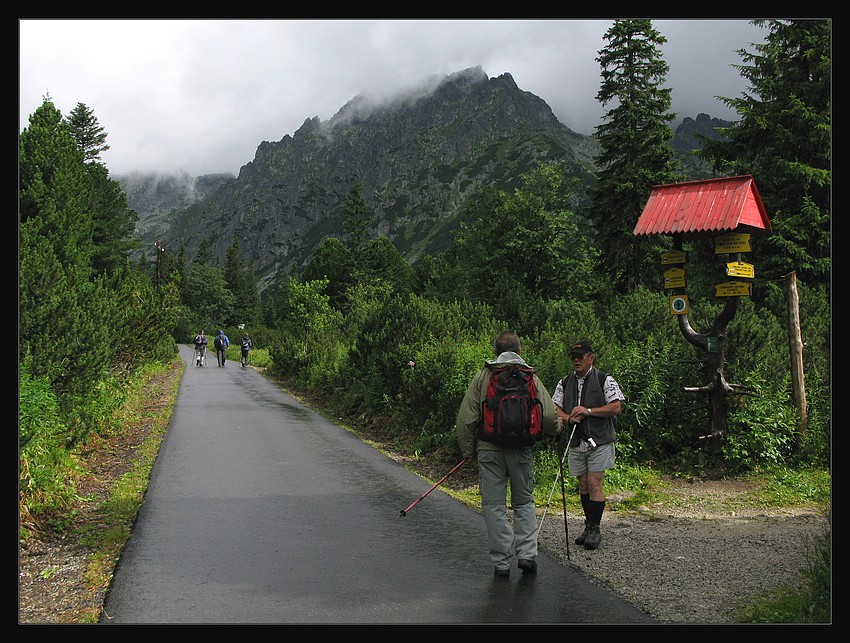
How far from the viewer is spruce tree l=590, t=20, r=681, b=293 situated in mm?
31297

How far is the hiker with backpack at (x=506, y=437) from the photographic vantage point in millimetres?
5637

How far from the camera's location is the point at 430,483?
31.4 ft

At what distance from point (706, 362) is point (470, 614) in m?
6.14

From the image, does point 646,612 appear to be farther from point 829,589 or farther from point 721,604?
point 829,589

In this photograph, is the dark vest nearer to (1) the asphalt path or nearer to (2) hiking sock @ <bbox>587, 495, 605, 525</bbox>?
(2) hiking sock @ <bbox>587, 495, 605, 525</bbox>

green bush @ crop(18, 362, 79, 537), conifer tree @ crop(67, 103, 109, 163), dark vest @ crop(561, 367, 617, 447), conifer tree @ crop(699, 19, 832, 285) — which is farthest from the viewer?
conifer tree @ crop(67, 103, 109, 163)

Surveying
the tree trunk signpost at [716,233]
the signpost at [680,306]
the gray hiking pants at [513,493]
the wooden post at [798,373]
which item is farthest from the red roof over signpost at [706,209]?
the gray hiking pants at [513,493]

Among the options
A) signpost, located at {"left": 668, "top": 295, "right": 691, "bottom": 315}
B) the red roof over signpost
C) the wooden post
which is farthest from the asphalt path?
the wooden post

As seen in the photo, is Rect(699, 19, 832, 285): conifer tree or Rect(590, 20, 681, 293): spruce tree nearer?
Rect(699, 19, 832, 285): conifer tree

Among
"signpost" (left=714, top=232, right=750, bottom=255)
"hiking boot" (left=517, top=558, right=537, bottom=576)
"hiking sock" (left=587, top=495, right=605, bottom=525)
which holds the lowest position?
"hiking boot" (left=517, top=558, right=537, bottom=576)

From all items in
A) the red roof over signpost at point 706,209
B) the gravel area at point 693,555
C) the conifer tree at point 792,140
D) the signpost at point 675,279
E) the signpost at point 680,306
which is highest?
the conifer tree at point 792,140

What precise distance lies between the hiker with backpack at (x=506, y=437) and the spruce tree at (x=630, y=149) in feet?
87.3

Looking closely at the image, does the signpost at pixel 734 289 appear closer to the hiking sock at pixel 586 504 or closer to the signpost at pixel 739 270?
the signpost at pixel 739 270

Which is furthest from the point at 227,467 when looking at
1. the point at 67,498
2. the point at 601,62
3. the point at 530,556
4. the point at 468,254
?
the point at 468,254
